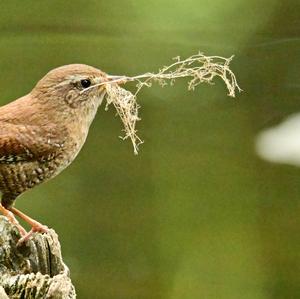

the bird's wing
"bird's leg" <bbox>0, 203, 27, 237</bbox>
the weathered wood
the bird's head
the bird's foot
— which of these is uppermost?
the bird's head

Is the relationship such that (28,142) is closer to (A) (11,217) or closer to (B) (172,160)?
(A) (11,217)

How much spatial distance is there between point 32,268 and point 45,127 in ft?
1.46

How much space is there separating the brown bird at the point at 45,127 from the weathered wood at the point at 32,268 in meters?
0.15

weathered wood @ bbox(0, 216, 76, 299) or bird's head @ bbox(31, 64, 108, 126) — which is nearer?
weathered wood @ bbox(0, 216, 76, 299)

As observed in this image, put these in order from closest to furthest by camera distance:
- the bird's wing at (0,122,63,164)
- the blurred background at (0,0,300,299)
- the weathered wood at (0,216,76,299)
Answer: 1. the weathered wood at (0,216,76,299)
2. the bird's wing at (0,122,63,164)
3. the blurred background at (0,0,300,299)

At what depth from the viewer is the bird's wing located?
108 inches

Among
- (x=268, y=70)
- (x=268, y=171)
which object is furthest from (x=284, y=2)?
(x=268, y=171)

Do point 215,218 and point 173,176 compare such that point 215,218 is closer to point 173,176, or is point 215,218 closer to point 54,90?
point 173,176

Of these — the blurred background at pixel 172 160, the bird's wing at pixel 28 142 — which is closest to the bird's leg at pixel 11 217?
the bird's wing at pixel 28 142

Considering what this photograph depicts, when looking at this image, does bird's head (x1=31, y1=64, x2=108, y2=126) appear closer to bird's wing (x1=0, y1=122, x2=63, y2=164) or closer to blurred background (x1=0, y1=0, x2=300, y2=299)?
bird's wing (x1=0, y1=122, x2=63, y2=164)

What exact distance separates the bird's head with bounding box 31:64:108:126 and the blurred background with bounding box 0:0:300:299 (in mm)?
1554

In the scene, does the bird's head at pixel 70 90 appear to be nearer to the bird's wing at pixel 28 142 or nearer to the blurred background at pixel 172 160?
the bird's wing at pixel 28 142

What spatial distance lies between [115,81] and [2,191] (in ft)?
1.52

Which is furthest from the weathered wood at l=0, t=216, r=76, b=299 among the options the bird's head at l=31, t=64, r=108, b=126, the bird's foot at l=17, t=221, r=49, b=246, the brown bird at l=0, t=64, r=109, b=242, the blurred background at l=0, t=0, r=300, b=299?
the blurred background at l=0, t=0, r=300, b=299
